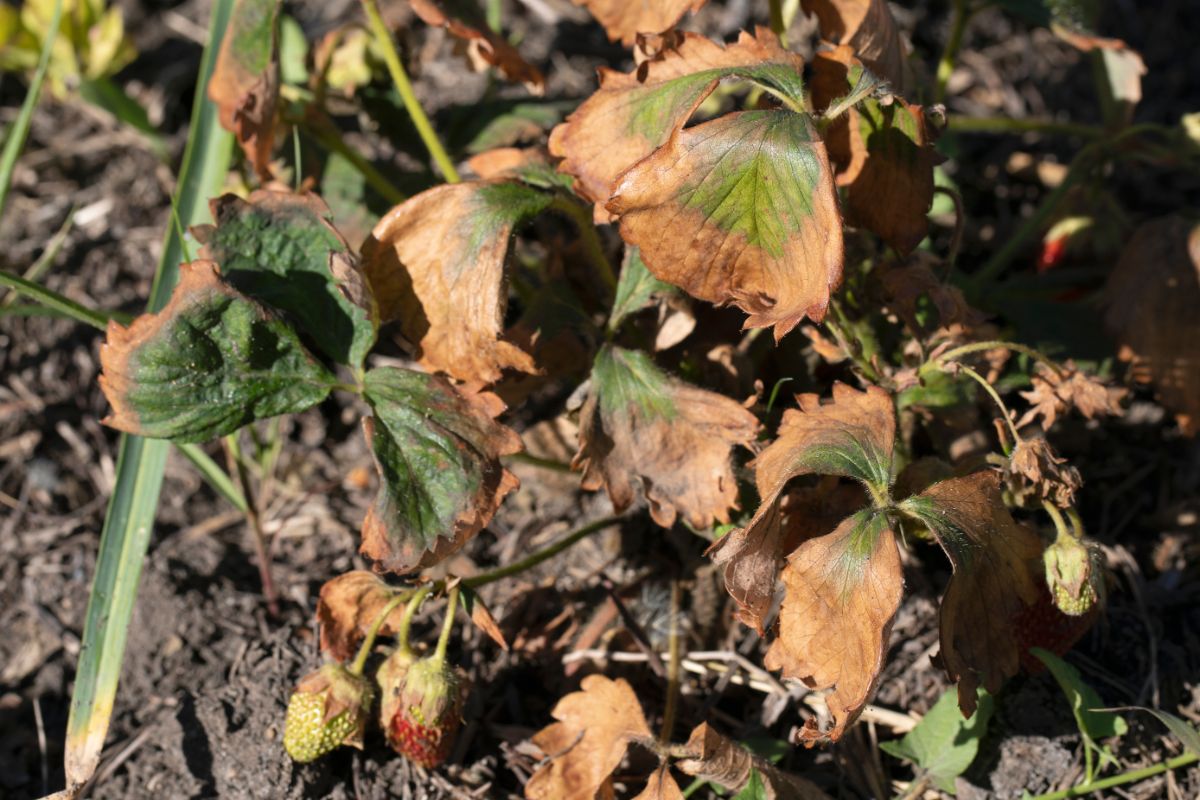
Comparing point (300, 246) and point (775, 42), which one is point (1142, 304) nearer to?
point (775, 42)

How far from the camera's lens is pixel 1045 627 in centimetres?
156

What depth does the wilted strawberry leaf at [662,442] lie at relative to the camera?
1.52m

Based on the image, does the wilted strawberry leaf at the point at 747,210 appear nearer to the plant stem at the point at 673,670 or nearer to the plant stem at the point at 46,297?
the plant stem at the point at 673,670

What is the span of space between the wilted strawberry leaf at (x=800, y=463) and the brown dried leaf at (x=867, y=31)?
424 mm

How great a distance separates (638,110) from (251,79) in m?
0.64

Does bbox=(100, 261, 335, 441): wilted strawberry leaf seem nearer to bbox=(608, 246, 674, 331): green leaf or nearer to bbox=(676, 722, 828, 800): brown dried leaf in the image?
bbox=(608, 246, 674, 331): green leaf

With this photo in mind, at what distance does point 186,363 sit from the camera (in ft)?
4.86

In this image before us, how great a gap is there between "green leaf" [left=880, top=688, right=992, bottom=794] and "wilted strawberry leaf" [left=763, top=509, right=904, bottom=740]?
0.33 metres

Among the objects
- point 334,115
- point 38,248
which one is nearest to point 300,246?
point 334,115

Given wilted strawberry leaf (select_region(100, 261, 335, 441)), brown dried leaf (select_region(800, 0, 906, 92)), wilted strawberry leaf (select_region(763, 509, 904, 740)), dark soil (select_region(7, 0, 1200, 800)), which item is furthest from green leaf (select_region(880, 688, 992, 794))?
wilted strawberry leaf (select_region(100, 261, 335, 441))

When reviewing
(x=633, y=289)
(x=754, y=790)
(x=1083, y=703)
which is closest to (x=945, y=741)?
(x=1083, y=703)

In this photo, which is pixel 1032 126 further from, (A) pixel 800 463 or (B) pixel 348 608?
(B) pixel 348 608

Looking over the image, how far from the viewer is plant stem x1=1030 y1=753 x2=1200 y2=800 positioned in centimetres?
156

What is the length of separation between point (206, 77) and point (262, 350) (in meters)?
0.67
